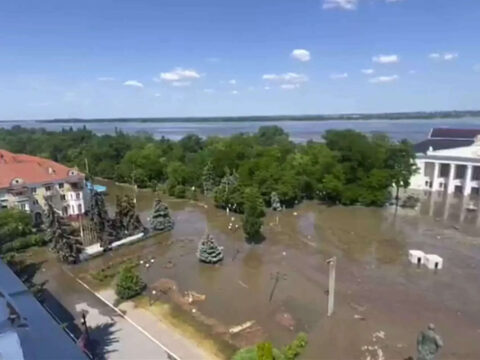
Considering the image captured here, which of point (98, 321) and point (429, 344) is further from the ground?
point (429, 344)

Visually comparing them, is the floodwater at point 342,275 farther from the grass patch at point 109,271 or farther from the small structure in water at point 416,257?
the grass patch at point 109,271

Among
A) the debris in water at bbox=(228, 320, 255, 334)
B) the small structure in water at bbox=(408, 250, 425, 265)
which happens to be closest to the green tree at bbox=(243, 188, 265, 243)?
the small structure in water at bbox=(408, 250, 425, 265)

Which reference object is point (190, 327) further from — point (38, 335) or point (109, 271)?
point (38, 335)

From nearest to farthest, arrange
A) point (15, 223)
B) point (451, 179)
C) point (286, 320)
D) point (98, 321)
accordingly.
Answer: point (98, 321) < point (286, 320) < point (15, 223) < point (451, 179)

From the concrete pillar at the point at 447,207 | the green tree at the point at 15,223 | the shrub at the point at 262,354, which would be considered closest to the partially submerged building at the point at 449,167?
the concrete pillar at the point at 447,207

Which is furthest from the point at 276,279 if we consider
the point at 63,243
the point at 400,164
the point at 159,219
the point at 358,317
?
the point at 400,164

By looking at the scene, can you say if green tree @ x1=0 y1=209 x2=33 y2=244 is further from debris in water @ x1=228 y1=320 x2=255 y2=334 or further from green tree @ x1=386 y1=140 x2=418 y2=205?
green tree @ x1=386 y1=140 x2=418 y2=205
